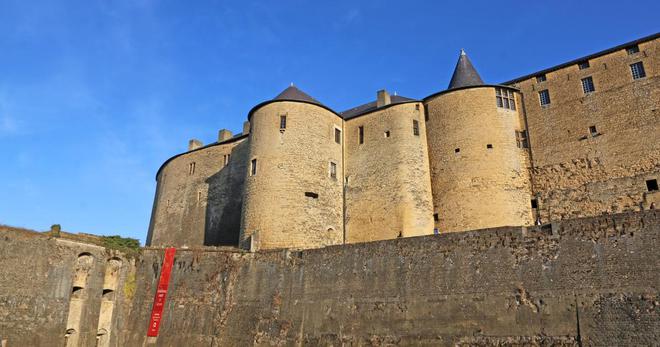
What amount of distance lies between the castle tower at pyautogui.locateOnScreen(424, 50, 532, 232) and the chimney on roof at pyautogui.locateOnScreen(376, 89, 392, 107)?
8.81 feet

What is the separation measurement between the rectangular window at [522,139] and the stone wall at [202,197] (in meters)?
15.4

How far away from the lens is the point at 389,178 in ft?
81.2

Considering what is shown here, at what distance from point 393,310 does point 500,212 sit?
28.2 ft

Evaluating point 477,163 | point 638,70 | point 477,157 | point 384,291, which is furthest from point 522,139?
point 384,291

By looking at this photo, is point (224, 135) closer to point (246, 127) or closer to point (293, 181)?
point (246, 127)

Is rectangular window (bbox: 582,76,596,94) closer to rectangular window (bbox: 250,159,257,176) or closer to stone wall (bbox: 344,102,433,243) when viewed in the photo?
stone wall (bbox: 344,102,433,243)

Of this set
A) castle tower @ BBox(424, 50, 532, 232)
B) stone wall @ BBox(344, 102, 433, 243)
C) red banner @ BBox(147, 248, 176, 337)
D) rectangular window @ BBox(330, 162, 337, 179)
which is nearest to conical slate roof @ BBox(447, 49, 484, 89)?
castle tower @ BBox(424, 50, 532, 232)

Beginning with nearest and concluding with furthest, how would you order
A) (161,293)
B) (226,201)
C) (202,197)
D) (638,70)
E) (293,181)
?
1. (638,70)
2. (161,293)
3. (293,181)
4. (226,201)
5. (202,197)

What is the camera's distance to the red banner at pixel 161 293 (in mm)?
21656

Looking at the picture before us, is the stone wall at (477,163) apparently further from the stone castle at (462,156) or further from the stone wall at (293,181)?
the stone wall at (293,181)

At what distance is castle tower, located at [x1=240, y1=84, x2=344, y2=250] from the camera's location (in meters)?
22.6

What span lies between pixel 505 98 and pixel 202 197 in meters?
19.2

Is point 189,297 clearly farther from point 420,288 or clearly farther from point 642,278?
point 642,278

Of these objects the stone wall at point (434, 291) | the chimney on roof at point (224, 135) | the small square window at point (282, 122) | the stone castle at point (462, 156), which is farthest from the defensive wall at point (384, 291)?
the chimney on roof at point (224, 135)
